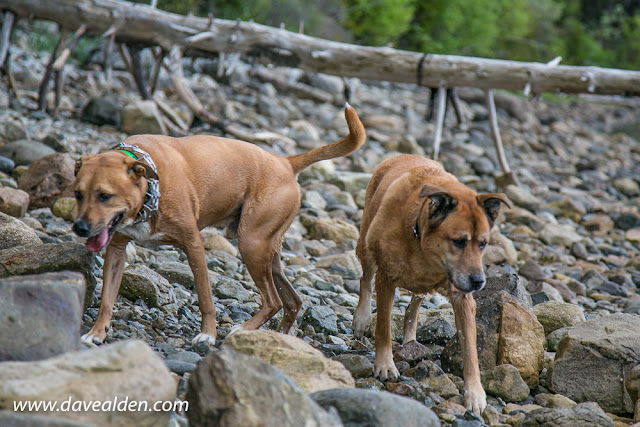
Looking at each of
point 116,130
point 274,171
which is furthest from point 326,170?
point 274,171

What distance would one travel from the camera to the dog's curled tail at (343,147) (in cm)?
568

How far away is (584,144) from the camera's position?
→ 2192 centimetres

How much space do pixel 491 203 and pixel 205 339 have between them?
2.46 metres

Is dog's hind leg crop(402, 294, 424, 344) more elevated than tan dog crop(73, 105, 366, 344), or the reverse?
tan dog crop(73, 105, 366, 344)

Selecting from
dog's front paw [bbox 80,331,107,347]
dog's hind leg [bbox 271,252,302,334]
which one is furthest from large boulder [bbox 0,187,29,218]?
dog's hind leg [bbox 271,252,302,334]

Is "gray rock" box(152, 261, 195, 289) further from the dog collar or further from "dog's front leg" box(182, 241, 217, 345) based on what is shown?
the dog collar

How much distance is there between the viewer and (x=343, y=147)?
5.87 metres

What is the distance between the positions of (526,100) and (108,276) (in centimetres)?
2976

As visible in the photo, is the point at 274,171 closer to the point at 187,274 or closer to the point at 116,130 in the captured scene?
the point at 187,274

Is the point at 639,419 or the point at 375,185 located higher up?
the point at 375,185

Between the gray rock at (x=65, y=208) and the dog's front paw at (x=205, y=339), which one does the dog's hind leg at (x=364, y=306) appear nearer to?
the dog's front paw at (x=205, y=339)

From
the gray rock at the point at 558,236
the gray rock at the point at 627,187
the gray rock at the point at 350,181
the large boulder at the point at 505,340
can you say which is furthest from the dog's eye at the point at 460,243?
the gray rock at the point at 627,187

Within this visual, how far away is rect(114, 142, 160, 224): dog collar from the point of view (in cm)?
493

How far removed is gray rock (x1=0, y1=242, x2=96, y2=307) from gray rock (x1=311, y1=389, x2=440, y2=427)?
2400 millimetres
